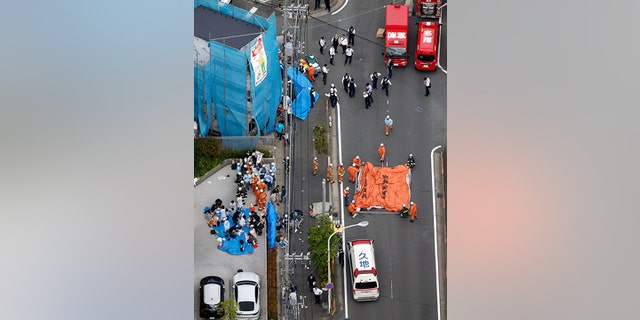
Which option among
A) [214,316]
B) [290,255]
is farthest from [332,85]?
[214,316]

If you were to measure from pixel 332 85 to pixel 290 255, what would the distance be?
756 cm

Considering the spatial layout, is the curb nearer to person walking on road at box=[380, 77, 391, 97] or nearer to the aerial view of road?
the aerial view of road

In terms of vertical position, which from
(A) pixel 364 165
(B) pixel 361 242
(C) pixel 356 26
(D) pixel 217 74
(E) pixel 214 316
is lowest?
(E) pixel 214 316

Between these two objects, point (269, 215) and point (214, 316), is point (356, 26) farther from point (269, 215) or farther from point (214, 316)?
point (214, 316)

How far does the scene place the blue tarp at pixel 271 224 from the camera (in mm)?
34781

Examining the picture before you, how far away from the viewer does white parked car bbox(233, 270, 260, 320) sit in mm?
32688

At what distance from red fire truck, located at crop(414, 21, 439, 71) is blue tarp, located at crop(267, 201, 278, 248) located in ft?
27.8

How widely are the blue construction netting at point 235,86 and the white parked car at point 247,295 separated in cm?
595

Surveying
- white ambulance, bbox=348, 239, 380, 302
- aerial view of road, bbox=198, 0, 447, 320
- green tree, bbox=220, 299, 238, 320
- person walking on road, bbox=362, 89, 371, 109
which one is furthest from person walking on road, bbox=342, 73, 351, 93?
green tree, bbox=220, 299, 238, 320

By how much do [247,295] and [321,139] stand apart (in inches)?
293

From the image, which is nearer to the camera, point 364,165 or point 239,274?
point 239,274

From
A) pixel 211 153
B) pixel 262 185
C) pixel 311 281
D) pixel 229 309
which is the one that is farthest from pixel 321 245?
pixel 211 153

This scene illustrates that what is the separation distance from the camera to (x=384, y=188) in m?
36.6

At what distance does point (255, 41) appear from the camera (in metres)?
36.2
